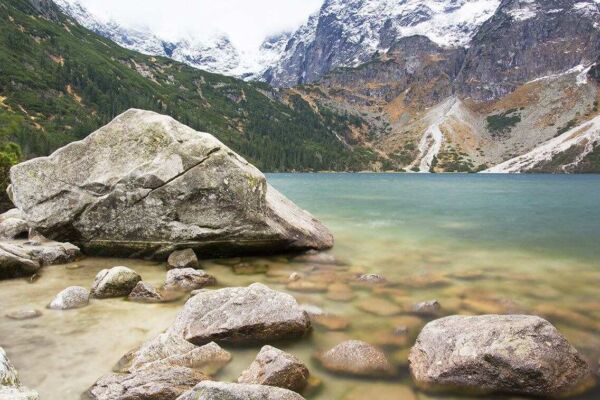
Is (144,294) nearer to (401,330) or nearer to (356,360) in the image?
(356,360)

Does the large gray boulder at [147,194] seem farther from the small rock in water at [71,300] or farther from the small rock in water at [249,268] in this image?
the small rock in water at [71,300]

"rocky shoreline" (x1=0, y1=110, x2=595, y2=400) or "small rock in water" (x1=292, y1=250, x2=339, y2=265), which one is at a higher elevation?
"rocky shoreline" (x1=0, y1=110, x2=595, y2=400)

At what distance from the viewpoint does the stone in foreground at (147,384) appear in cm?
735

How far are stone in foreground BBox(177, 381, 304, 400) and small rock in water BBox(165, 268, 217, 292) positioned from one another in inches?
327

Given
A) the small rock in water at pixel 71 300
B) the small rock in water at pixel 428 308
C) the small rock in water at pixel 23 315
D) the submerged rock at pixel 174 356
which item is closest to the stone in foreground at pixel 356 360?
the submerged rock at pixel 174 356

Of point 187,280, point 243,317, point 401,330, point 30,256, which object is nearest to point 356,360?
point 401,330

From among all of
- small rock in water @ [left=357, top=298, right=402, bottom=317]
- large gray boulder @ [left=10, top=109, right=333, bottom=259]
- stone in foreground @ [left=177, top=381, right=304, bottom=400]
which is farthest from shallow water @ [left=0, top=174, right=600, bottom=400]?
stone in foreground @ [left=177, top=381, right=304, bottom=400]

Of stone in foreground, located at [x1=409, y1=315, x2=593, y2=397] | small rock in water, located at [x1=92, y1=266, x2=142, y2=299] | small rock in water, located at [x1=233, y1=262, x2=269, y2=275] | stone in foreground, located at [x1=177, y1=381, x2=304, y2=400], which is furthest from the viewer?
small rock in water, located at [x1=233, y1=262, x2=269, y2=275]

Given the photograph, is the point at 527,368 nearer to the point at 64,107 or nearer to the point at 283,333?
the point at 283,333

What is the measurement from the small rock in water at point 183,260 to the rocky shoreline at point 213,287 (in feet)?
0.18

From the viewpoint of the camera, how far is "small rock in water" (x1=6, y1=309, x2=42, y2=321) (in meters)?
11.6

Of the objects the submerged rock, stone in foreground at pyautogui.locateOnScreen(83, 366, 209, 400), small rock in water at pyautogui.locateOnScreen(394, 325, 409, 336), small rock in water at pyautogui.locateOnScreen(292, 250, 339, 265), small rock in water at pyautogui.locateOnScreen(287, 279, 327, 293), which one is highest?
stone in foreground at pyautogui.locateOnScreen(83, 366, 209, 400)

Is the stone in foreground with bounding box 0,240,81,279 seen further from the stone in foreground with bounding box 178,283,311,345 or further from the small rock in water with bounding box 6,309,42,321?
the stone in foreground with bounding box 178,283,311,345

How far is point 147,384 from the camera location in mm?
7520
